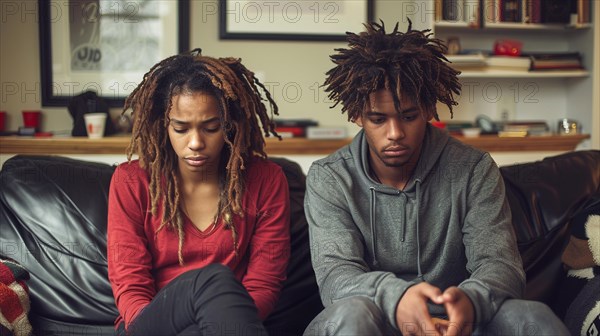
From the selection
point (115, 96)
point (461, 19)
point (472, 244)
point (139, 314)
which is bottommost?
point (139, 314)

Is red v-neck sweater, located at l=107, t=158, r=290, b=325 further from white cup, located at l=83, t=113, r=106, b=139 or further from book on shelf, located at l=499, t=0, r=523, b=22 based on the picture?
book on shelf, located at l=499, t=0, r=523, b=22

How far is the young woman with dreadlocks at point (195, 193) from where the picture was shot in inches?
71.2

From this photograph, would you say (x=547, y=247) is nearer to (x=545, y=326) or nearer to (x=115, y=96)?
(x=545, y=326)

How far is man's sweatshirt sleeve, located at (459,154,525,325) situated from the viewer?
1.56 meters

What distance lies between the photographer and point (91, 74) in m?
3.42

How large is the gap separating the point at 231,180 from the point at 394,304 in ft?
1.85

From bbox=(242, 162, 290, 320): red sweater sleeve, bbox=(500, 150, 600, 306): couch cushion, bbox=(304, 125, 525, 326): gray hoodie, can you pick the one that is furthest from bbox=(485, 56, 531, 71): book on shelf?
bbox=(242, 162, 290, 320): red sweater sleeve

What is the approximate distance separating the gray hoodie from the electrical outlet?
207 centimetres

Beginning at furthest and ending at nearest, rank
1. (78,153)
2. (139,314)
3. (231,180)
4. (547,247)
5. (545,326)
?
(78,153) < (547,247) < (231,180) < (139,314) < (545,326)

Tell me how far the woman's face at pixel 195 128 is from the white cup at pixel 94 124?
1538 mm

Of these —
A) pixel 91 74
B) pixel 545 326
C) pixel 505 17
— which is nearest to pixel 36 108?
pixel 91 74

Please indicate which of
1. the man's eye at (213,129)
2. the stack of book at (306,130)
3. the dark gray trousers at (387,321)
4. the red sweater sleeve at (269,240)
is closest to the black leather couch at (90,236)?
the red sweater sleeve at (269,240)

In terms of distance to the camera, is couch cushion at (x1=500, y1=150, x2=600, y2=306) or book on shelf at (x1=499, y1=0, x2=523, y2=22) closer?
couch cushion at (x1=500, y1=150, x2=600, y2=306)

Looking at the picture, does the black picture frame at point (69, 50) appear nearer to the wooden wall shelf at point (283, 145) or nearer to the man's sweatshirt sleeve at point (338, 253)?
the wooden wall shelf at point (283, 145)
